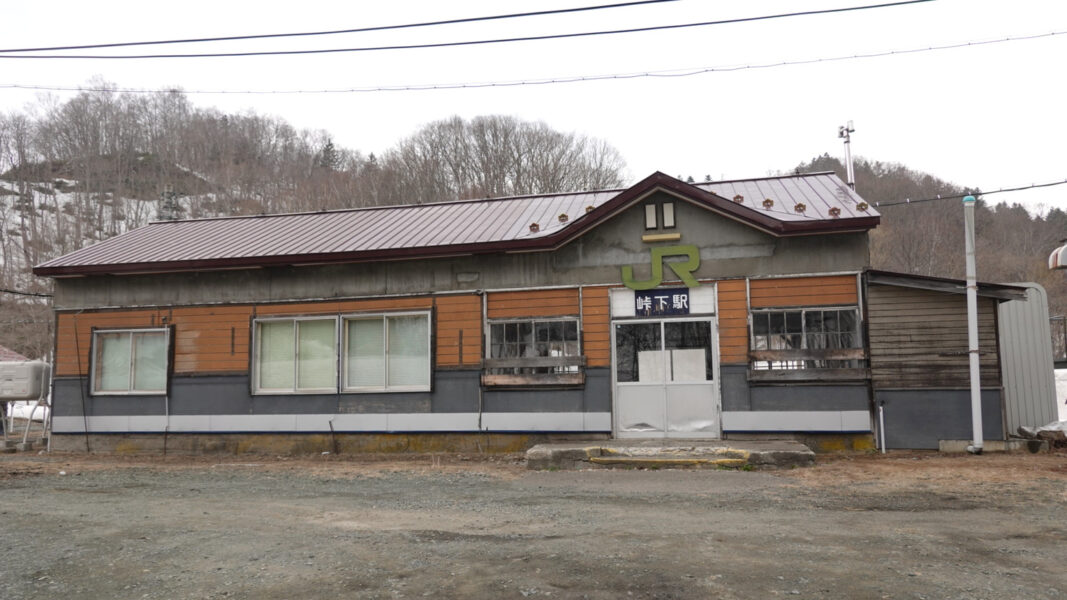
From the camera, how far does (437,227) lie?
47.5ft

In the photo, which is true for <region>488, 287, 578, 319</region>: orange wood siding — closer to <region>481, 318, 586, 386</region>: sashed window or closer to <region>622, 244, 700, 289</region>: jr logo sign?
<region>481, 318, 586, 386</region>: sashed window

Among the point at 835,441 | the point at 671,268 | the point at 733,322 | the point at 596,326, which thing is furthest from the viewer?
the point at 596,326

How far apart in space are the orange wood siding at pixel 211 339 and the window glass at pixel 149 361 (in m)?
0.41

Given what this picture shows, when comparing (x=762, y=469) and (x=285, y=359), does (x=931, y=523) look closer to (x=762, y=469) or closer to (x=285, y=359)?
(x=762, y=469)

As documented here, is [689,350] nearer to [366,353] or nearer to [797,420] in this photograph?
[797,420]

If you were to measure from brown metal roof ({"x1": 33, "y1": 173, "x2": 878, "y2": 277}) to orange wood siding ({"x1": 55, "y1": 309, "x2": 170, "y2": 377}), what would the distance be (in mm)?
883

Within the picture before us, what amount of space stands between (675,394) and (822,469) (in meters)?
2.74

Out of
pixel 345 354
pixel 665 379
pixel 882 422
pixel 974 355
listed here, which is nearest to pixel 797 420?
pixel 882 422

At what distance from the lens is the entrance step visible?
10.3 m

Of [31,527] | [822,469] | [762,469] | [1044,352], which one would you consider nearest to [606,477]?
[762,469]

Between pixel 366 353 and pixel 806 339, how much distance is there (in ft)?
24.2

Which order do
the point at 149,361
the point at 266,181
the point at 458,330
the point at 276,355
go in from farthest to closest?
the point at 266,181
the point at 149,361
the point at 276,355
the point at 458,330

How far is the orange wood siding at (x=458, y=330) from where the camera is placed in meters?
12.9

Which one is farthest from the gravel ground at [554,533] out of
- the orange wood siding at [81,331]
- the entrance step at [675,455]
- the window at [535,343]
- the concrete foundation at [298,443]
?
the orange wood siding at [81,331]
